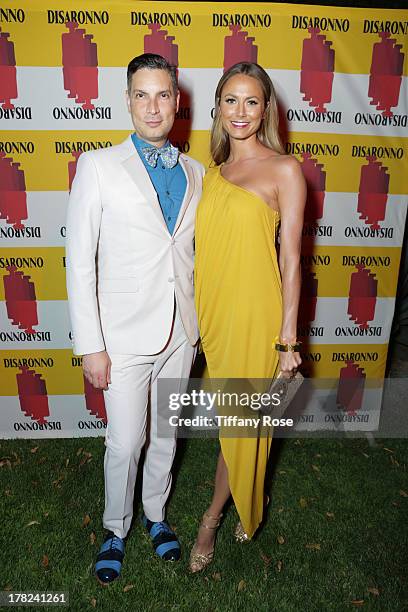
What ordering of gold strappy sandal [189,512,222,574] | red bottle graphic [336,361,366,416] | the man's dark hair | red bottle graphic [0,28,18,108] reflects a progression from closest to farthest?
the man's dark hair
gold strappy sandal [189,512,222,574]
red bottle graphic [0,28,18,108]
red bottle graphic [336,361,366,416]

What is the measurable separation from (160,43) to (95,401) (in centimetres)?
230

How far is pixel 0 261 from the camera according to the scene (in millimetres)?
3076

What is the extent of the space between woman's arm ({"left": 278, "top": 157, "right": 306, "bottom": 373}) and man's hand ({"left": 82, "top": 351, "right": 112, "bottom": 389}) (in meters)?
0.75

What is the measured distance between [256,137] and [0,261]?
1801 mm

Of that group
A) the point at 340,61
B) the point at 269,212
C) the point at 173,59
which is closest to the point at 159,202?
the point at 269,212

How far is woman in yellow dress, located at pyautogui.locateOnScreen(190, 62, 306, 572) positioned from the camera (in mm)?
2010

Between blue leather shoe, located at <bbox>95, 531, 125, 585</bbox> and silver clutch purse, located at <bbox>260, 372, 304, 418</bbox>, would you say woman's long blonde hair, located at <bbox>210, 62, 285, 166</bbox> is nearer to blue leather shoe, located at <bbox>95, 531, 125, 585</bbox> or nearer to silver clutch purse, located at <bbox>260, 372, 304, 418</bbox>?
silver clutch purse, located at <bbox>260, 372, 304, 418</bbox>

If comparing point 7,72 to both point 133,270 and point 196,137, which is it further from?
point 133,270

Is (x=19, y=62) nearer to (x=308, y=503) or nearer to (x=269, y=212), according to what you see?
(x=269, y=212)

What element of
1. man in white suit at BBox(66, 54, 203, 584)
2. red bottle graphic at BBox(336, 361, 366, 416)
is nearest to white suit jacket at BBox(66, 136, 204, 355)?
man in white suit at BBox(66, 54, 203, 584)

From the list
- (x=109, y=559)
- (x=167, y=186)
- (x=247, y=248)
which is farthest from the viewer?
(x=109, y=559)

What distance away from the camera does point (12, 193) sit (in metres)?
2.94

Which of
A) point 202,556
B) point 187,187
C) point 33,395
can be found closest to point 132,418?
point 202,556

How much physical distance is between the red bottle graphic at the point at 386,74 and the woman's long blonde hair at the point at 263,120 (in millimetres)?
1119
